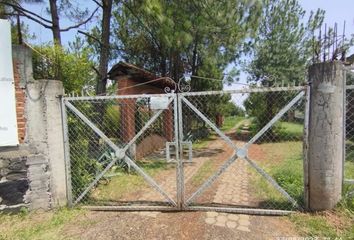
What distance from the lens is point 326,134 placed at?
3.93 meters

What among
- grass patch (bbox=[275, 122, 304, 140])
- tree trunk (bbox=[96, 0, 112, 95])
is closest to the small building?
tree trunk (bbox=[96, 0, 112, 95])

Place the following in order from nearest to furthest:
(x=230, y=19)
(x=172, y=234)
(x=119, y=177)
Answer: (x=172, y=234) → (x=119, y=177) → (x=230, y=19)

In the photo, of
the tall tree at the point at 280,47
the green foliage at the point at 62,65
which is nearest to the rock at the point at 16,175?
the green foliage at the point at 62,65

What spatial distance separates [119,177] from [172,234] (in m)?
3.42

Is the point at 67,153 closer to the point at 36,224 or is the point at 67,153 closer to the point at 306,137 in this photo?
the point at 36,224

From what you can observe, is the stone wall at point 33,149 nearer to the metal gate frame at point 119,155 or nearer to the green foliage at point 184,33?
the metal gate frame at point 119,155

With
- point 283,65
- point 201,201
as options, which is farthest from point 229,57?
point 201,201

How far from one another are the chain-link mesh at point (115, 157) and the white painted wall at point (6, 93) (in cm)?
82

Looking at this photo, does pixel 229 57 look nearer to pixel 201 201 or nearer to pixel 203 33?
pixel 203 33

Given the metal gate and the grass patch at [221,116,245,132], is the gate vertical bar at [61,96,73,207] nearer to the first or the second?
the metal gate

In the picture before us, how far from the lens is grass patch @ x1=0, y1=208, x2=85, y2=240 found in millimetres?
3898

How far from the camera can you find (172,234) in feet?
12.3

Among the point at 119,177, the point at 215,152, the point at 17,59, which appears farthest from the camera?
the point at 215,152

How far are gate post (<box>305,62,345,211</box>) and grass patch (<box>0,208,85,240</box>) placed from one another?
359cm
